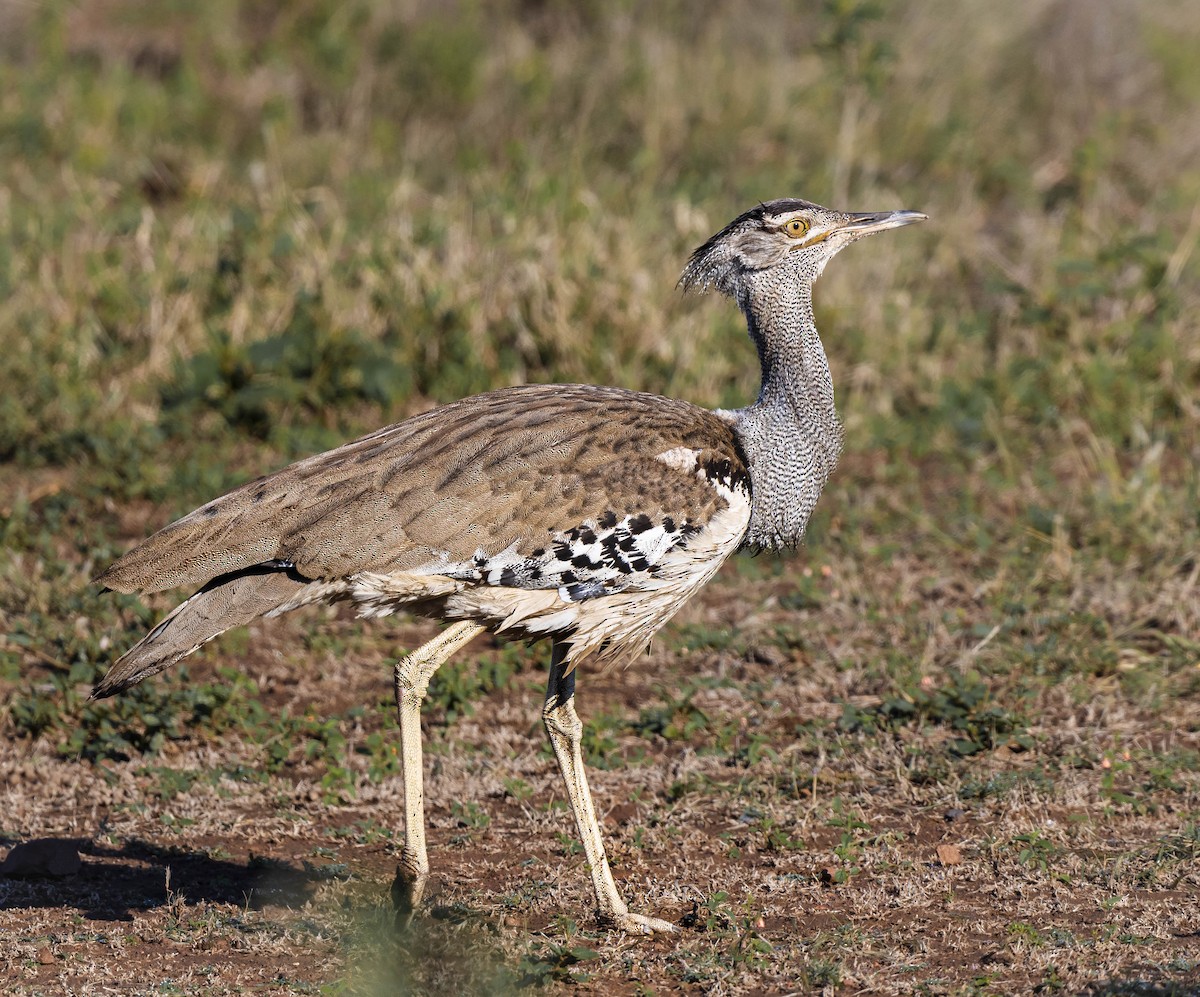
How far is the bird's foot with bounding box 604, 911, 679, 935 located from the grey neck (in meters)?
1.04

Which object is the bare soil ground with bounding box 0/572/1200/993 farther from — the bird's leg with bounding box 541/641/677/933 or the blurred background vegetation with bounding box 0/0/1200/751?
the blurred background vegetation with bounding box 0/0/1200/751

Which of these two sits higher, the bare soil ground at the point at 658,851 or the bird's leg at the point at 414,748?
the bird's leg at the point at 414,748

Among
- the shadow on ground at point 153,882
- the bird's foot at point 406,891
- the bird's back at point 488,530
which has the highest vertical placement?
the bird's back at point 488,530

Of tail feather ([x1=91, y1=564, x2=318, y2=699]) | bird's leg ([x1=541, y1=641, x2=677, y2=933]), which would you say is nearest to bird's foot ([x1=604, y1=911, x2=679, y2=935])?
bird's leg ([x1=541, y1=641, x2=677, y2=933])

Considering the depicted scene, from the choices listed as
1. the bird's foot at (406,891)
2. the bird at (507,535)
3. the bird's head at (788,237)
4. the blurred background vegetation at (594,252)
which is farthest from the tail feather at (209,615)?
the bird's head at (788,237)

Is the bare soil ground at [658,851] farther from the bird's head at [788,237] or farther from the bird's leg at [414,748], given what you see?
the bird's head at [788,237]

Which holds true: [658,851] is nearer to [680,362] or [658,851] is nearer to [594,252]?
[680,362]

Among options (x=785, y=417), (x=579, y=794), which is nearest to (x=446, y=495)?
(x=579, y=794)

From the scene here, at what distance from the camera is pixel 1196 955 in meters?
3.58

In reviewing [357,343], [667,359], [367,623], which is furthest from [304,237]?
[367,623]

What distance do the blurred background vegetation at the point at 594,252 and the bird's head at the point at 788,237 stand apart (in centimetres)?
164

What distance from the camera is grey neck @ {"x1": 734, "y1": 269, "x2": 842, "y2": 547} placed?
14.1ft

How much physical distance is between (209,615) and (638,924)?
1.30 meters

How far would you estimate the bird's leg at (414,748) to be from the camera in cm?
397
